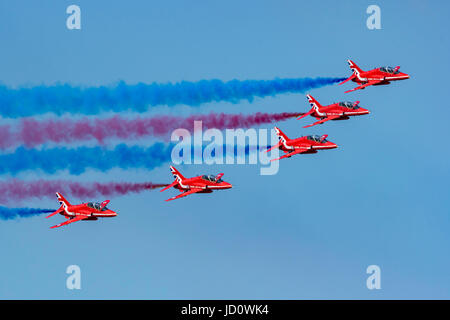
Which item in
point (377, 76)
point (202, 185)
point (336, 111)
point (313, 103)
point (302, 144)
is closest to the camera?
point (202, 185)

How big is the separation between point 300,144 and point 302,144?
0.63 feet

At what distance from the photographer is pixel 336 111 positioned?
159125 mm

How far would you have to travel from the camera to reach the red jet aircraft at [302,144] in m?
156

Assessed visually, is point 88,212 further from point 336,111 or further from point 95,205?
point 336,111

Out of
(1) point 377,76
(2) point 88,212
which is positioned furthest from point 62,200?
(1) point 377,76

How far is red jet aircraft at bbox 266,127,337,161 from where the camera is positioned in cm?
15650

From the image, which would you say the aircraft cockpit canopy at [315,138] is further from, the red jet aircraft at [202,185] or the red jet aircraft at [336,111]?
the red jet aircraft at [202,185]

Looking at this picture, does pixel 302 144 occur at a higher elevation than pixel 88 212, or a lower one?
higher

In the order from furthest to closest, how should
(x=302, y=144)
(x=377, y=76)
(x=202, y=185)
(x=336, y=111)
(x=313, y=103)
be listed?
(x=377, y=76) < (x=313, y=103) < (x=336, y=111) < (x=302, y=144) < (x=202, y=185)

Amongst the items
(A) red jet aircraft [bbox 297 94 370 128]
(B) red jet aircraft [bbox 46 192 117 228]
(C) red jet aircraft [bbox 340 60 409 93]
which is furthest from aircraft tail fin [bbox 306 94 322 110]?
(B) red jet aircraft [bbox 46 192 117 228]

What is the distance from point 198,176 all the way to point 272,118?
10433mm
